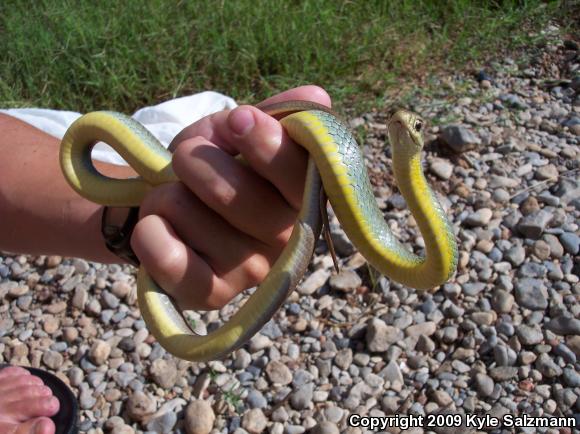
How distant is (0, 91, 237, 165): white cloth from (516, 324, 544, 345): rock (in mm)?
1963

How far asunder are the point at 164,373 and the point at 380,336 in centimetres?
103

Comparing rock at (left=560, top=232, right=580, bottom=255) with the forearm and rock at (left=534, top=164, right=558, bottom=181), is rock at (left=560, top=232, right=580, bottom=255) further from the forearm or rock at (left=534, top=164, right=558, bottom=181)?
the forearm

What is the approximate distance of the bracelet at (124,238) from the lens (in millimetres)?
2090

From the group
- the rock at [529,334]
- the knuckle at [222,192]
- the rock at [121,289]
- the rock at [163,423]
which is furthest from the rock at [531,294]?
the rock at [121,289]

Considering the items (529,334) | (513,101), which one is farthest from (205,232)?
(513,101)

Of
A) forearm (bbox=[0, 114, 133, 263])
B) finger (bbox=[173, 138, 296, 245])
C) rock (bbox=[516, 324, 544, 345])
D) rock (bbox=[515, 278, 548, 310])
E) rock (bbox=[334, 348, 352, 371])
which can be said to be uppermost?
finger (bbox=[173, 138, 296, 245])

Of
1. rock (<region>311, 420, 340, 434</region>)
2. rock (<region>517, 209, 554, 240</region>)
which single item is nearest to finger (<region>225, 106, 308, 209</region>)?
rock (<region>311, 420, 340, 434</region>)

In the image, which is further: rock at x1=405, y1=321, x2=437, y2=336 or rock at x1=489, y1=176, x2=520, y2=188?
rock at x1=489, y1=176, x2=520, y2=188

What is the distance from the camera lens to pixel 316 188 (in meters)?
1.62

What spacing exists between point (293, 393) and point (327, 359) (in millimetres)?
241

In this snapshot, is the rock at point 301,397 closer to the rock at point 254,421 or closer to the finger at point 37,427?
the rock at point 254,421

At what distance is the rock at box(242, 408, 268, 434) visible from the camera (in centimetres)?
279

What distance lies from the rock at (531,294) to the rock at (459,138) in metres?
0.96

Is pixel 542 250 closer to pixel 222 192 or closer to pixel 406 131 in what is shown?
pixel 406 131
